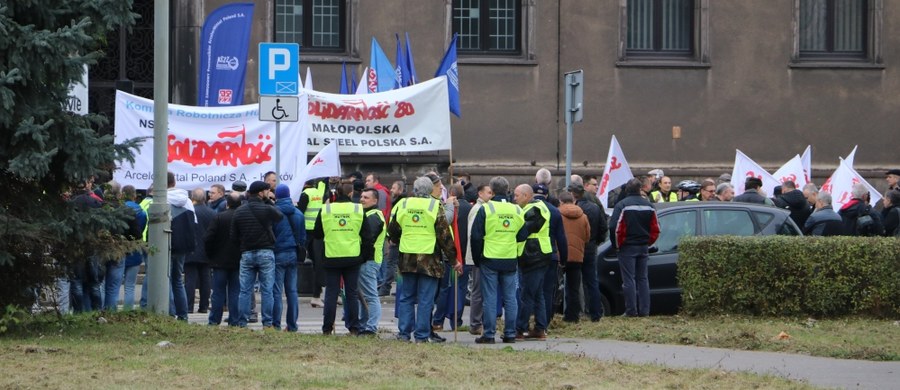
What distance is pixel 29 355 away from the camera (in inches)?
478

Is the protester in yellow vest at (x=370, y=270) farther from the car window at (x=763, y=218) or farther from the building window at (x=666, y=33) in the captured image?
the building window at (x=666, y=33)

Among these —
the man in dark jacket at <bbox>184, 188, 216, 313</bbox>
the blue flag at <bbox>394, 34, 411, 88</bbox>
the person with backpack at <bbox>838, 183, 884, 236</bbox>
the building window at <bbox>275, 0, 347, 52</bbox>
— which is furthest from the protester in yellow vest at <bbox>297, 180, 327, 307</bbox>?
the building window at <bbox>275, 0, 347, 52</bbox>

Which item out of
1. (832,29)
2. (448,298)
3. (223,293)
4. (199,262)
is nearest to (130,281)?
(199,262)

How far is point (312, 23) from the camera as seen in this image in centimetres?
2814

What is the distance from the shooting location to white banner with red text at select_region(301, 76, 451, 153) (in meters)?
22.4

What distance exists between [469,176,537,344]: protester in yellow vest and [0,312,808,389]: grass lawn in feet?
3.85

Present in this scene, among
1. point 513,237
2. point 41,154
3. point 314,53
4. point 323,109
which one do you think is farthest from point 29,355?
point 314,53

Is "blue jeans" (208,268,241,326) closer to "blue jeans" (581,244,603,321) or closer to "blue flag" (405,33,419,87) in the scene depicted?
"blue jeans" (581,244,603,321)

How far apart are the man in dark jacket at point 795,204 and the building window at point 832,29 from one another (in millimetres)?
9423

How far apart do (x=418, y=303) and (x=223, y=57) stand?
28.4ft

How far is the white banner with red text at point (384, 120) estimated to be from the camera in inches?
881

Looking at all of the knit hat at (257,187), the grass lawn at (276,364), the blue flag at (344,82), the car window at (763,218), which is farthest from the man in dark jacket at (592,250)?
the blue flag at (344,82)

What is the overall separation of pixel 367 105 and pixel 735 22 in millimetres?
9363

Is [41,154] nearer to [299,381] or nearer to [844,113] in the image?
[299,381]
